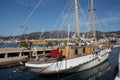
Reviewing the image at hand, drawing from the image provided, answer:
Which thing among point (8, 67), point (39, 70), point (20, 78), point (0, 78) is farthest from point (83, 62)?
point (8, 67)

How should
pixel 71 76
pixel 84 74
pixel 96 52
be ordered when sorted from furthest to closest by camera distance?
pixel 96 52 < pixel 84 74 < pixel 71 76

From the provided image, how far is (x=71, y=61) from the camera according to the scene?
24.6 metres

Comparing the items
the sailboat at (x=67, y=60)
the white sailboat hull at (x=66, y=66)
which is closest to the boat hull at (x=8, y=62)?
the sailboat at (x=67, y=60)

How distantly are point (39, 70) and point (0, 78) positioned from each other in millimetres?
5959

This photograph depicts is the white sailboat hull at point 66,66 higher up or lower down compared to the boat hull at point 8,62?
higher up

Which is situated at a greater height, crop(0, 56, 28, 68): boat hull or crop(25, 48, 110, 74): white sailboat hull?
crop(25, 48, 110, 74): white sailboat hull

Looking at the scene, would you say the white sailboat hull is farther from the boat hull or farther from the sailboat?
the boat hull

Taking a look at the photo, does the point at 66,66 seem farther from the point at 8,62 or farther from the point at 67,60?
the point at 8,62

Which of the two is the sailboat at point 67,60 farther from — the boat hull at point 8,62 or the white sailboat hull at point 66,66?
the boat hull at point 8,62

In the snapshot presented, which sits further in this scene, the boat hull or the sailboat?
the boat hull

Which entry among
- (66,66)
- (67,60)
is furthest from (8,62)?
(67,60)

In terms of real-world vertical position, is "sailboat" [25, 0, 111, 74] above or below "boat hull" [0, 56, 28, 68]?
above

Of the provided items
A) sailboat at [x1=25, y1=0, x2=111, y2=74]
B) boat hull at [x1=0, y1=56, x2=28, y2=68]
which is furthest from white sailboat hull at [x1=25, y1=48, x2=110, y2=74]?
boat hull at [x1=0, y1=56, x2=28, y2=68]

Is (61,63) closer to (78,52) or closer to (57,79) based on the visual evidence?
(57,79)
